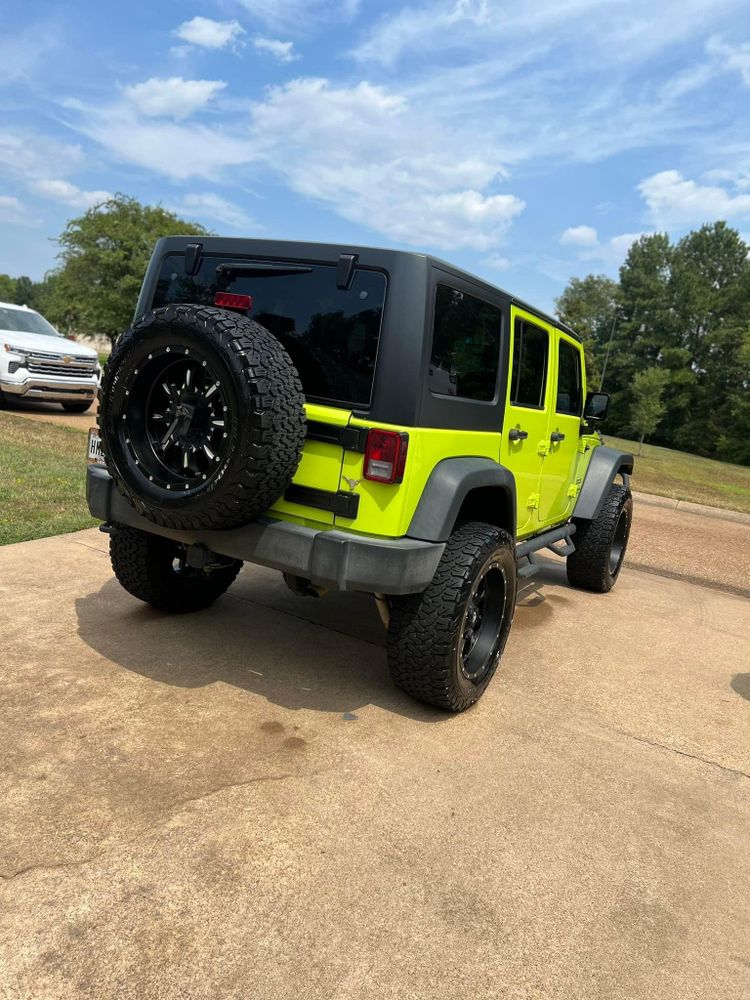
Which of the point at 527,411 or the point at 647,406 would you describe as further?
the point at 647,406

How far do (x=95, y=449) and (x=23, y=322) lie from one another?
10662mm

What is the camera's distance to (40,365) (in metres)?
11.5

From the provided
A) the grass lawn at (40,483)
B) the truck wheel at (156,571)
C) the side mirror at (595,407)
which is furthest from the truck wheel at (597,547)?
the grass lawn at (40,483)

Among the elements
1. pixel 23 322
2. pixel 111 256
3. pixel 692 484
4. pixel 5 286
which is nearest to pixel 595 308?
pixel 111 256

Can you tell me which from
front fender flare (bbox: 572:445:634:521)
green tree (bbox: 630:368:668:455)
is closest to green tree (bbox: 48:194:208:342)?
green tree (bbox: 630:368:668:455)

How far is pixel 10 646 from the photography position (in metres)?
3.51

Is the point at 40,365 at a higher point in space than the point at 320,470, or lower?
higher

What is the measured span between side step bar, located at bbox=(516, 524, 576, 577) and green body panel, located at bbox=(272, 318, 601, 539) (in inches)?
3.4

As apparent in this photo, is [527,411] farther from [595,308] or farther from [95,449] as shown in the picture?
[595,308]

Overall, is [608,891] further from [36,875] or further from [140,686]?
[140,686]

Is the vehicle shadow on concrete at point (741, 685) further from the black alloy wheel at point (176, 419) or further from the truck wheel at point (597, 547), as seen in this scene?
the black alloy wheel at point (176, 419)

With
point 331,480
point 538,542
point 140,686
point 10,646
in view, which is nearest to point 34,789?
point 140,686

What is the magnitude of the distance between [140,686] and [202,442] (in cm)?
120

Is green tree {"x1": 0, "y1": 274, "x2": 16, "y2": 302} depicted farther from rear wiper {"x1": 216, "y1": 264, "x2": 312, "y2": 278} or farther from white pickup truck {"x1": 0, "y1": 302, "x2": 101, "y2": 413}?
rear wiper {"x1": 216, "y1": 264, "x2": 312, "y2": 278}
